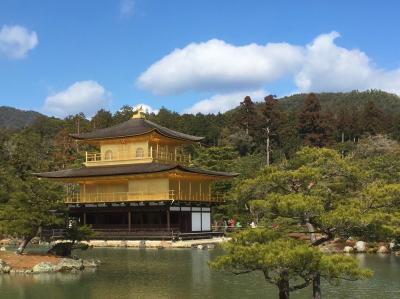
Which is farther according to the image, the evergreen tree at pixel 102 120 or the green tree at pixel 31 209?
the evergreen tree at pixel 102 120

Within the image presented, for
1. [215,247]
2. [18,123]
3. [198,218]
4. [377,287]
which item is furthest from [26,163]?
[18,123]

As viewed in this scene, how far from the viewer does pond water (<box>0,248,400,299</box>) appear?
57.0 ft

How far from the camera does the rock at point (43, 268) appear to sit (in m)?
22.9

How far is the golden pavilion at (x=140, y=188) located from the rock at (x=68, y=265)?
1603 centimetres

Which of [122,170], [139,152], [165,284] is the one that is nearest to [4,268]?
[165,284]

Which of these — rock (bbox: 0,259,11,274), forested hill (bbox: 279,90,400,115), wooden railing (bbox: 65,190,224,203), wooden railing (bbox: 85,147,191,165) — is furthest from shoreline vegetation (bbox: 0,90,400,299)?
forested hill (bbox: 279,90,400,115)

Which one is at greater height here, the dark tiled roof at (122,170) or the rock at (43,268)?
the dark tiled roof at (122,170)

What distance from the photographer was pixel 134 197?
140ft

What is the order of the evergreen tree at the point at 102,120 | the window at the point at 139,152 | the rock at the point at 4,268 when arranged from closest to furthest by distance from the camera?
the rock at the point at 4,268
the window at the point at 139,152
the evergreen tree at the point at 102,120

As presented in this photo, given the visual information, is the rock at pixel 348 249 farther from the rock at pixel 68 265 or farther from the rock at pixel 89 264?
the rock at pixel 68 265

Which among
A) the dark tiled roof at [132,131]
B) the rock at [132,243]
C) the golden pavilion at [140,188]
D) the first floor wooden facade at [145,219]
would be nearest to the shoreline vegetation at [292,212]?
the rock at [132,243]

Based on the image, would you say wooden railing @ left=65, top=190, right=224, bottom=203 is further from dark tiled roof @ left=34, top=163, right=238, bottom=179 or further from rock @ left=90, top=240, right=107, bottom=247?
rock @ left=90, top=240, right=107, bottom=247

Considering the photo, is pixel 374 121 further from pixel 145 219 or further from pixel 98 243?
pixel 98 243

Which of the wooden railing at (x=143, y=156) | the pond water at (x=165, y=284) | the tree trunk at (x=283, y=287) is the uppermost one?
the wooden railing at (x=143, y=156)
